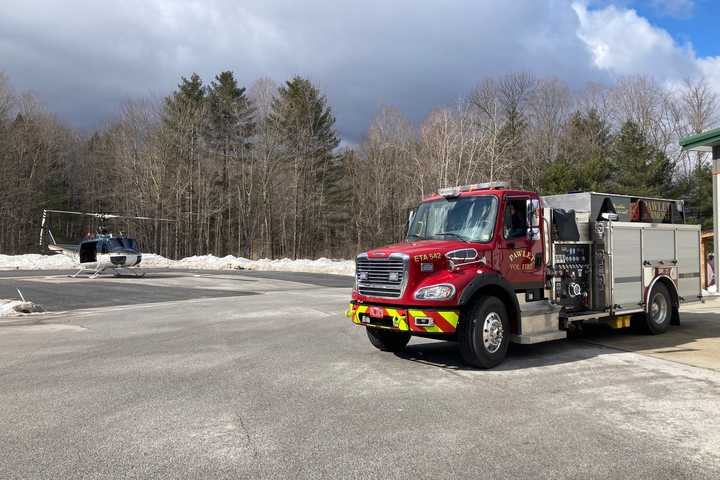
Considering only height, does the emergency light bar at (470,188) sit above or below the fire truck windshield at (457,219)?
above

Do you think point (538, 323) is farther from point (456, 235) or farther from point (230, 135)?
point (230, 135)

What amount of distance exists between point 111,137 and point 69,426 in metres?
58.6

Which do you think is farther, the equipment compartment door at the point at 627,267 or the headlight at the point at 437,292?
the equipment compartment door at the point at 627,267

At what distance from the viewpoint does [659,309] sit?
36.6 feet

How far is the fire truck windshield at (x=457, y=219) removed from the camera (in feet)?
27.5

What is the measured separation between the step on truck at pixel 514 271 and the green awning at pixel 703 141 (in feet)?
32.3

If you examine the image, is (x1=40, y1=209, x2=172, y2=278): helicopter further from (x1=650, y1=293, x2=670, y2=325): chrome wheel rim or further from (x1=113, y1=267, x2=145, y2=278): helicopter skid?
(x1=650, y1=293, x2=670, y2=325): chrome wheel rim

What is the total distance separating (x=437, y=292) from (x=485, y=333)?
1.02m

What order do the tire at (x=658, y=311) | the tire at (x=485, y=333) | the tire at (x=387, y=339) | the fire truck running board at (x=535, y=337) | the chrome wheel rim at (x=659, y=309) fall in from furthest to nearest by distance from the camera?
the chrome wheel rim at (x=659, y=309) → the tire at (x=658, y=311) → the tire at (x=387, y=339) → the fire truck running board at (x=535, y=337) → the tire at (x=485, y=333)

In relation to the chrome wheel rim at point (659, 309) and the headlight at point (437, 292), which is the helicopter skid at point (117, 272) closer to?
the headlight at point (437, 292)

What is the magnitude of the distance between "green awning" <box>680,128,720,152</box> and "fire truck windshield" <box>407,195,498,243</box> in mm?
14891

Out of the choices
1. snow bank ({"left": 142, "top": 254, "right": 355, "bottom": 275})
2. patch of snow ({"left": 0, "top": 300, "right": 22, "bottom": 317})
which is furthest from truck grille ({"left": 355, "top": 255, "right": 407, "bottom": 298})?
snow bank ({"left": 142, "top": 254, "right": 355, "bottom": 275})

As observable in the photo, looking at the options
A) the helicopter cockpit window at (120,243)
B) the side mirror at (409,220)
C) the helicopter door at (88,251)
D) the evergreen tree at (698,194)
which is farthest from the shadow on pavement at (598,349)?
the evergreen tree at (698,194)

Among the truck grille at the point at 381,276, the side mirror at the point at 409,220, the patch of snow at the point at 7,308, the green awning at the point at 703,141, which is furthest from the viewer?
the green awning at the point at 703,141
